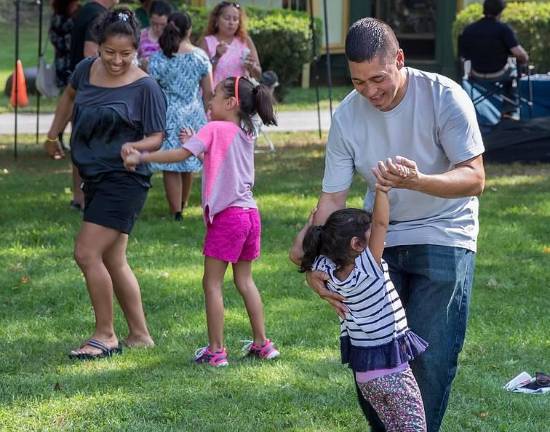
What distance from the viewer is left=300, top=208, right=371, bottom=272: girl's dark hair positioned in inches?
154

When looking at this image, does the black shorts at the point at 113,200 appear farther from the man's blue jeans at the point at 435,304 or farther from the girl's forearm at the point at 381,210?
the girl's forearm at the point at 381,210

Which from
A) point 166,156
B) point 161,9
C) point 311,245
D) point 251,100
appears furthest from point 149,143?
point 161,9

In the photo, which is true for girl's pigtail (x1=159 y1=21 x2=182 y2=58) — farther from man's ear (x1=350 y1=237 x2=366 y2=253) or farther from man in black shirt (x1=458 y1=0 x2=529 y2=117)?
man's ear (x1=350 y1=237 x2=366 y2=253)

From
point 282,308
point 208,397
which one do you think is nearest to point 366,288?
point 208,397

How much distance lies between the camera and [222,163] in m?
5.73

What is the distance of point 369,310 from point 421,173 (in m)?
0.52

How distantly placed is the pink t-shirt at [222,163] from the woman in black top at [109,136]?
252 millimetres

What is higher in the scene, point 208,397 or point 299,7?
point 299,7

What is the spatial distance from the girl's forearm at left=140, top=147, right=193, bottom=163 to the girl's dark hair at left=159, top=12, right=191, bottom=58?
11.3ft

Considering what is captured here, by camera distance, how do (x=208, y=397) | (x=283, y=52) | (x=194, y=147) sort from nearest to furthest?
(x=208, y=397) → (x=194, y=147) → (x=283, y=52)

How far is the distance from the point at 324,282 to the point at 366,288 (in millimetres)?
150

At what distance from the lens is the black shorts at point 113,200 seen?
5773 millimetres

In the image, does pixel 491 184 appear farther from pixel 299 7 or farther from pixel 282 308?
pixel 299 7

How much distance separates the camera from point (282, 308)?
689 cm
